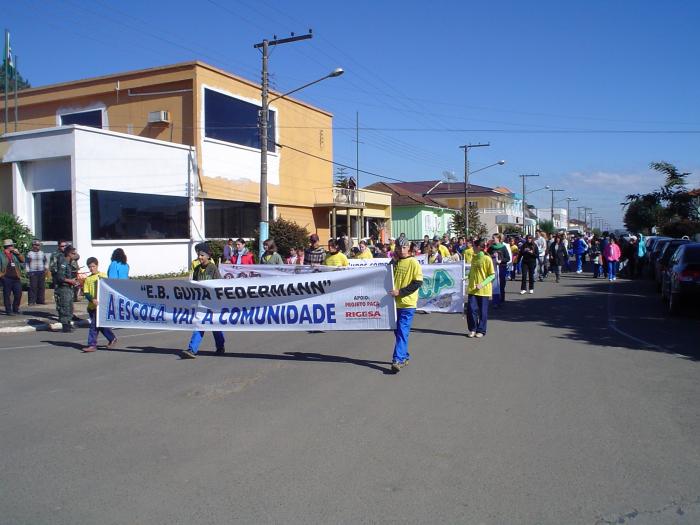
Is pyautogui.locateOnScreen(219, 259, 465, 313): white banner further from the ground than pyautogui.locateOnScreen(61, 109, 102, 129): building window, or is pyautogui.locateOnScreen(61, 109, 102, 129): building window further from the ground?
pyautogui.locateOnScreen(61, 109, 102, 129): building window

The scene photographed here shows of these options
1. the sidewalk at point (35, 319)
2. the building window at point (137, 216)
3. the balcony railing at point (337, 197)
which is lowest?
the sidewalk at point (35, 319)

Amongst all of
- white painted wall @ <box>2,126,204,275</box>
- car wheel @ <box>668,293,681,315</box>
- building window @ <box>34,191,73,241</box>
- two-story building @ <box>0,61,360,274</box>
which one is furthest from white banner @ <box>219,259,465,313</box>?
building window @ <box>34,191,73,241</box>

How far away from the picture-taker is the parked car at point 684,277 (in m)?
13.6

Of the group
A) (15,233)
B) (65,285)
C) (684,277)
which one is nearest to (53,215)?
(15,233)

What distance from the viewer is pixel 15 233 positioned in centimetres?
2045

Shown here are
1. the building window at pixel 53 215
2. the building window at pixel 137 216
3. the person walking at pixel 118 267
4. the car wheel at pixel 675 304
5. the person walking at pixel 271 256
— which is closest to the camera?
the person walking at pixel 118 267

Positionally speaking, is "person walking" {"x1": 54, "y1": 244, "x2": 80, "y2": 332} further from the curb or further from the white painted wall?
the white painted wall

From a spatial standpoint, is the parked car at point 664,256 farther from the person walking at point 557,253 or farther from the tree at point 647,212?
the tree at point 647,212

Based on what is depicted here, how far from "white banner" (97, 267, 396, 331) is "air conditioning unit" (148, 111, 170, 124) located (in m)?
20.1

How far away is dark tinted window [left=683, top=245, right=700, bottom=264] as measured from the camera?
46.1ft

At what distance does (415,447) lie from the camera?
5.45m

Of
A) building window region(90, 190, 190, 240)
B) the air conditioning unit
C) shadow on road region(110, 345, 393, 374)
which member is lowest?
shadow on road region(110, 345, 393, 374)

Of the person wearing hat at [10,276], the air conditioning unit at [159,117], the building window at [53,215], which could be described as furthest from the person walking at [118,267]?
the air conditioning unit at [159,117]

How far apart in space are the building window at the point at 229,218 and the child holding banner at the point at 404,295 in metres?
21.8
